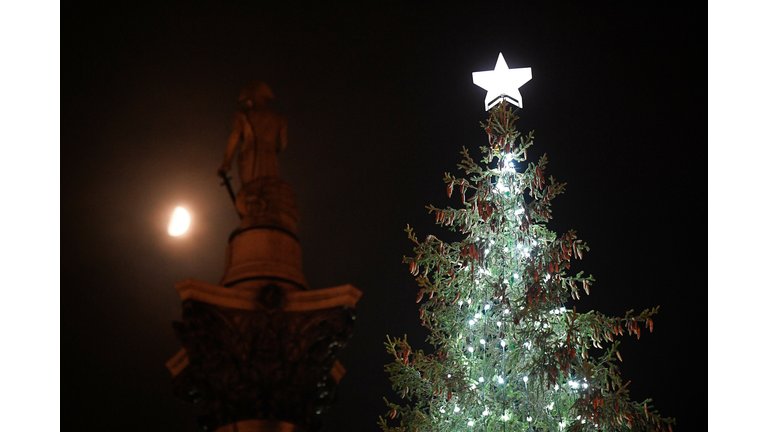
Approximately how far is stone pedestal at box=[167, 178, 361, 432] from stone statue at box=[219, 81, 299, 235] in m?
0.50

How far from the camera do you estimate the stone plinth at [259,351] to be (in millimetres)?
6352

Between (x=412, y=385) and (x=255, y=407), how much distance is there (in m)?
3.79

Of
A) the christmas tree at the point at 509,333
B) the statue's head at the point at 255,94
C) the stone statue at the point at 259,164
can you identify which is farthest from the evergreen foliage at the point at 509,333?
the statue's head at the point at 255,94

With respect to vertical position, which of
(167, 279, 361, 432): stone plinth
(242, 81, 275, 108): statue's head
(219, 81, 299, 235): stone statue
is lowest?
(167, 279, 361, 432): stone plinth

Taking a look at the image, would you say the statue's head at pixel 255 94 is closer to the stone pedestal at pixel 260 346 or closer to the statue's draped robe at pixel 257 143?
the statue's draped robe at pixel 257 143

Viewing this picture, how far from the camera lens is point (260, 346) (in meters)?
6.49

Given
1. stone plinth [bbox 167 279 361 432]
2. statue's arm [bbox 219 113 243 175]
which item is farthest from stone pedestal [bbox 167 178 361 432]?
statue's arm [bbox 219 113 243 175]

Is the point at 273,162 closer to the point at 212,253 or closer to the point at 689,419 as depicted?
the point at 212,253

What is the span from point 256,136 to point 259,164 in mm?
338

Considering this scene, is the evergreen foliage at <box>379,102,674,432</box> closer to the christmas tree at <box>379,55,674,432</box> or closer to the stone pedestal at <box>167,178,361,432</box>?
the christmas tree at <box>379,55,674,432</box>

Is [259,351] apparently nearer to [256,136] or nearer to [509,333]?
[256,136]

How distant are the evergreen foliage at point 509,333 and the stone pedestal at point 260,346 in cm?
293

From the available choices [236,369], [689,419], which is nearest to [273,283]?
[236,369]

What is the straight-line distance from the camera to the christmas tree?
349 inches
